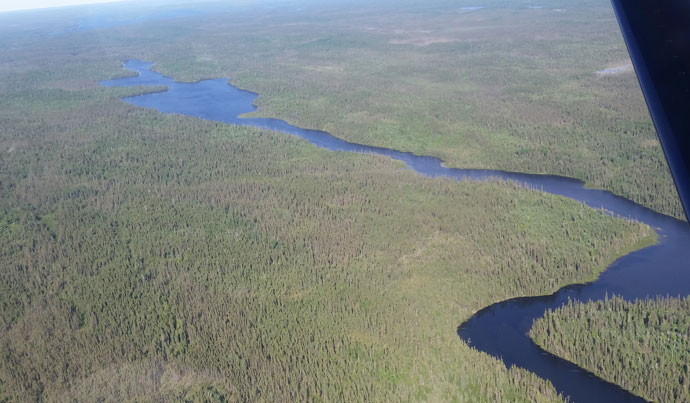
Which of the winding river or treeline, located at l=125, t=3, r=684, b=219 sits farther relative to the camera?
treeline, located at l=125, t=3, r=684, b=219

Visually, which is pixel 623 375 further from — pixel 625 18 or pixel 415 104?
pixel 415 104

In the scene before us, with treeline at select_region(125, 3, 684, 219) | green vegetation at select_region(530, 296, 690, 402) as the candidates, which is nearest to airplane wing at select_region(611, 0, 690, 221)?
green vegetation at select_region(530, 296, 690, 402)

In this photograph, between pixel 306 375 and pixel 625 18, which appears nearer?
pixel 625 18

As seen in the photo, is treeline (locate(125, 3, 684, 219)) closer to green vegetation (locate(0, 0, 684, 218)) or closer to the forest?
green vegetation (locate(0, 0, 684, 218))

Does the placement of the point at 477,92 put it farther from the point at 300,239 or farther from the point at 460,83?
the point at 300,239

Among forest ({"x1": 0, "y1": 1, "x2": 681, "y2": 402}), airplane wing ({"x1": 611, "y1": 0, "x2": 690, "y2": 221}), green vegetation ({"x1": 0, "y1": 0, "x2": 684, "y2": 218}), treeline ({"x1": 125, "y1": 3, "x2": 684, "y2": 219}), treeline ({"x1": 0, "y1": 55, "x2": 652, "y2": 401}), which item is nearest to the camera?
airplane wing ({"x1": 611, "y1": 0, "x2": 690, "y2": 221})

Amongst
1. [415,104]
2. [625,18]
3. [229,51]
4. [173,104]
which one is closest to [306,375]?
[625,18]

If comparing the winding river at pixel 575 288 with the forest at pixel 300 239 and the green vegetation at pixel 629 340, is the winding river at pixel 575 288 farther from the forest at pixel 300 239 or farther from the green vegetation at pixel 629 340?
the forest at pixel 300 239
